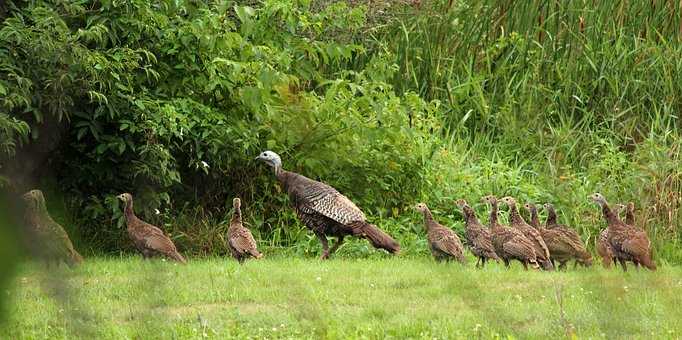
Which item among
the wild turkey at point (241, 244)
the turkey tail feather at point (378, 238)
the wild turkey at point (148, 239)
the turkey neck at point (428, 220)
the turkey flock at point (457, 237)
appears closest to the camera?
the turkey flock at point (457, 237)

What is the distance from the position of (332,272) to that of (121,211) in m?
2.39

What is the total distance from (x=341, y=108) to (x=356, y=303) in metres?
3.70

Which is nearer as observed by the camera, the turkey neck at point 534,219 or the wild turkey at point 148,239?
the wild turkey at point 148,239

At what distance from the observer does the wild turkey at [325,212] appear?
9.89 meters

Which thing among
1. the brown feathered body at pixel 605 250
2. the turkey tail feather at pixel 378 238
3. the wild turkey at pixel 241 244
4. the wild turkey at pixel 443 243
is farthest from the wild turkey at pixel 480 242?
the wild turkey at pixel 241 244

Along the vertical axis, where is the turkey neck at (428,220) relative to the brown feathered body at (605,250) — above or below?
below

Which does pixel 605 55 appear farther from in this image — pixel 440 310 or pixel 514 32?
pixel 440 310

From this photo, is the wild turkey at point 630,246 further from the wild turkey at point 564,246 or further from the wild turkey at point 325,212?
the wild turkey at point 325,212

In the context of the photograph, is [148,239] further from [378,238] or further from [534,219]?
[534,219]

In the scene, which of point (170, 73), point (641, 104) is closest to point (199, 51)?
point (170, 73)

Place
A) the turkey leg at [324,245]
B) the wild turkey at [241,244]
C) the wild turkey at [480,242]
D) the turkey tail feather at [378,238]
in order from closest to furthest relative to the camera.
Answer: the wild turkey at [480,242] < the wild turkey at [241,244] < the turkey tail feather at [378,238] < the turkey leg at [324,245]

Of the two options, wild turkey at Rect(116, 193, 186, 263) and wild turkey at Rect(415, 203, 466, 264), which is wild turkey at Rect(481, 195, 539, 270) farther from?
wild turkey at Rect(116, 193, 186, 263)

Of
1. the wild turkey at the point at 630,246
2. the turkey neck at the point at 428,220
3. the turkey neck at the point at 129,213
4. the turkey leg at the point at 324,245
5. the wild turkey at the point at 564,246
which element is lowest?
the turkey leg at the point at 324,245

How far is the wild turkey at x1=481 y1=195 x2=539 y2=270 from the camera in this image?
29.2 ft
